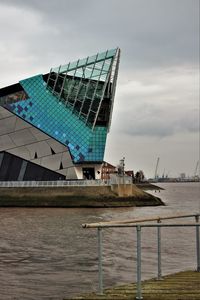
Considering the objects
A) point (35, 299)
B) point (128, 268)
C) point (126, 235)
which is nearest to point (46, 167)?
point (126, 235)

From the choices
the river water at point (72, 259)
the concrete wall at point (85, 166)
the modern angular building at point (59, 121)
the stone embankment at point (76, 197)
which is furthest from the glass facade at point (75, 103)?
the river water at point (72, 259)

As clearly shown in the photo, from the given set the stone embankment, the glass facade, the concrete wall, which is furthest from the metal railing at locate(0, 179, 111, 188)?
the concrete wall

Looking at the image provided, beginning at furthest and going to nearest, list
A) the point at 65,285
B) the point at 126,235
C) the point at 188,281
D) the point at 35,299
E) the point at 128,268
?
the point at 126,235
the point at 128,268
the point at 65,285
the point at 35,299
the point at 188,281

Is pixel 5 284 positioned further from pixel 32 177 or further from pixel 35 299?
pixel 32 177

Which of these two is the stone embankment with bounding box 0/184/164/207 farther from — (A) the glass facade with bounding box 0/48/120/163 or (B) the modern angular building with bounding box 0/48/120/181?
(A) the glass facade with bounding box 0/48/120/163

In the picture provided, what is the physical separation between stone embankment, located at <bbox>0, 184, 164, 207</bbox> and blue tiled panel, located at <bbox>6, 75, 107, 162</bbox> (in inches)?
467

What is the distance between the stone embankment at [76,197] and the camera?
54.1 metres

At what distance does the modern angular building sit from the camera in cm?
6844

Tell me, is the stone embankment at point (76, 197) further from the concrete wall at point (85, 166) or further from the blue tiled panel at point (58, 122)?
the concrete wall at point (85, 166)

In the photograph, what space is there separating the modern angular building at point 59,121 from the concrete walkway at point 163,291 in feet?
196

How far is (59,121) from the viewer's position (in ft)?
226

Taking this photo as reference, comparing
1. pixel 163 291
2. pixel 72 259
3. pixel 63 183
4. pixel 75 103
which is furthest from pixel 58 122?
pixel 163 291

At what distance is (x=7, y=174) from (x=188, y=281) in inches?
2496

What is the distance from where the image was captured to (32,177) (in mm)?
69125
